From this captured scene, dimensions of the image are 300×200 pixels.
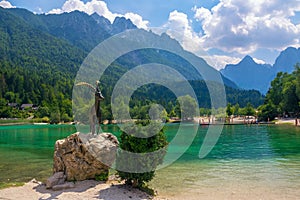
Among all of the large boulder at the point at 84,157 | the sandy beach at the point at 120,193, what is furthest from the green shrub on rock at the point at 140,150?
the large boulder at the point at 84,157

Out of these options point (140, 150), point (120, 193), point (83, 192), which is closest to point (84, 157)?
point (83, 192)

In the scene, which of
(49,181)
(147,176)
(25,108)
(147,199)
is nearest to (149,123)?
(147,176)

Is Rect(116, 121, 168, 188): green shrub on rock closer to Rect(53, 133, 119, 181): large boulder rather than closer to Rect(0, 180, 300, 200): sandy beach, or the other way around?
Rect(0, 180, 300, 200): sandy beach

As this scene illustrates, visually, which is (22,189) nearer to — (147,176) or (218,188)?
(147,176)

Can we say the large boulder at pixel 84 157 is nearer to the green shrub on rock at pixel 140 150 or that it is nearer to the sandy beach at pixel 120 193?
the sandy beach at pixel 120 193

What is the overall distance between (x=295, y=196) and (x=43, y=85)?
557 feet

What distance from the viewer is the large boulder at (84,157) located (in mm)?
15562

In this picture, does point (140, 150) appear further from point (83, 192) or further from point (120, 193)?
point (83, 192)

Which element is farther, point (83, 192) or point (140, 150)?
point (83, 192)

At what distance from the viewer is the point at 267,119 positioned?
99062 mm

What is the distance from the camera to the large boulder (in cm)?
1556

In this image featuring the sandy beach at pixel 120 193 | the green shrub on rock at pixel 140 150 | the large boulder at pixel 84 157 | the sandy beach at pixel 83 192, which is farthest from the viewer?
the large boulder at pixel 84 157

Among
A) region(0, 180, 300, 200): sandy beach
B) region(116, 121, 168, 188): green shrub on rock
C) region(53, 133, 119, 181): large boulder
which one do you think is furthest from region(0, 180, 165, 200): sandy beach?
region(116, 121, 168, 188): green shrub on rock

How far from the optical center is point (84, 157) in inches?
617
